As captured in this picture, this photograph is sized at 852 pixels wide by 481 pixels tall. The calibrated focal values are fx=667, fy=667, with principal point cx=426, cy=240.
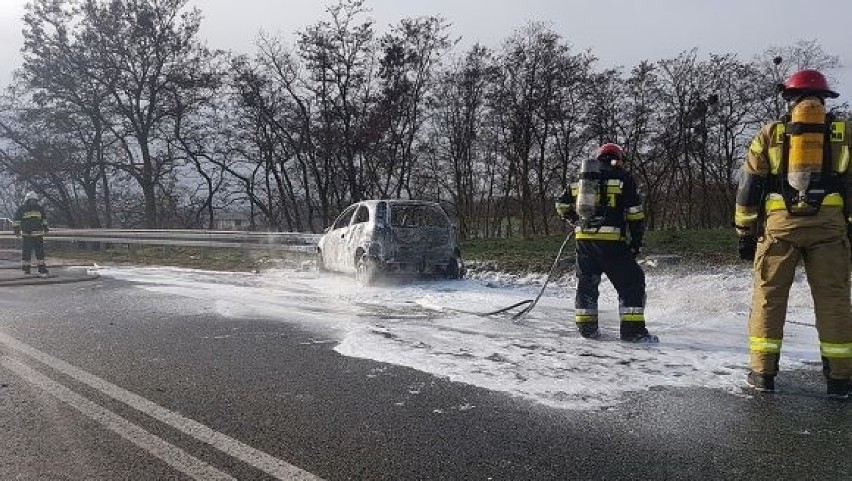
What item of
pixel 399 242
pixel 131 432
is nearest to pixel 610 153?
pixel 131 432

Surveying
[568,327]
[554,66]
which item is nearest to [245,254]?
[568,327]

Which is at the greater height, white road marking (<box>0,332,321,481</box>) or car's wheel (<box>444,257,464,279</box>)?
car's wheel (<box>444,257,464,279</box>)

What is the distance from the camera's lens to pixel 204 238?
63.3 feet

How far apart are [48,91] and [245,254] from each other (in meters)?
16.4

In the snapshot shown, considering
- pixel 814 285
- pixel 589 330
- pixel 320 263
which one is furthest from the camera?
pixel 320 263

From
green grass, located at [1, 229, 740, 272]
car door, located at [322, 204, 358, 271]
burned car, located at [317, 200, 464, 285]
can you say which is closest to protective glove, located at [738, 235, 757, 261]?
green grass, located at [1, 229, 740, 272]

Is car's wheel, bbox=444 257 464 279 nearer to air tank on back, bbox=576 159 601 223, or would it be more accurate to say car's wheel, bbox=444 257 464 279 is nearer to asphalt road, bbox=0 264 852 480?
air tank on back, bbox=576 159 601 223

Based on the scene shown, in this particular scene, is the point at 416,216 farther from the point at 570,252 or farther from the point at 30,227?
the point at 30,227

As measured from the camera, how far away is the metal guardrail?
53.6ft

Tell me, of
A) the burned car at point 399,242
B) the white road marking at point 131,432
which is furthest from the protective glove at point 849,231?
the burned car at point 399,242

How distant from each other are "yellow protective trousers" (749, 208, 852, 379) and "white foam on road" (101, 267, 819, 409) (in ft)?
1.45

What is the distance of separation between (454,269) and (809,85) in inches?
316

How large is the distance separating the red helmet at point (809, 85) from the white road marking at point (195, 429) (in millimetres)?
3864

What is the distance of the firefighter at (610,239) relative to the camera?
20.4 ft
